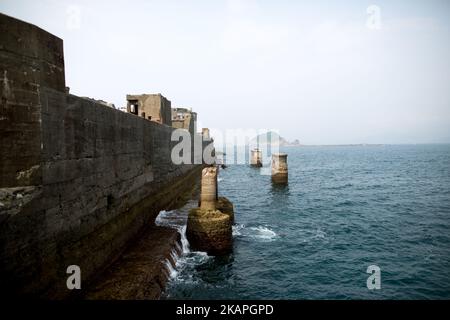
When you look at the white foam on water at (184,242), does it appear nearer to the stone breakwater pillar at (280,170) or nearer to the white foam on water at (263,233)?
the white foam on water at (263,233)

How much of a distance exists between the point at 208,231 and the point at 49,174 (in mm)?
7752

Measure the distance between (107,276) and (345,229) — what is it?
15.4m

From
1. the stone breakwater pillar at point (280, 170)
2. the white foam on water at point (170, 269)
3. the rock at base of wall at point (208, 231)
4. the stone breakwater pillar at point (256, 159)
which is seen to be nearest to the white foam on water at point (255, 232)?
the rock at base of wall at point (208, 231)

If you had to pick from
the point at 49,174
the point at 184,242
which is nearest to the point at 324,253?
the point at 184,242

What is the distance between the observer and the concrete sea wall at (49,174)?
5.81 meters

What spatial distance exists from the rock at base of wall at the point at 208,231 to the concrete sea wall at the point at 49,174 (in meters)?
3.15

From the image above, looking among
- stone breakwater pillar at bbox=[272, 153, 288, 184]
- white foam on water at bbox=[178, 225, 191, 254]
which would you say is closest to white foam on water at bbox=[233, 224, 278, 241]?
white foam on water at bbox=[178, 225, 191, 254]

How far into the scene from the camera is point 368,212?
75.8 feet

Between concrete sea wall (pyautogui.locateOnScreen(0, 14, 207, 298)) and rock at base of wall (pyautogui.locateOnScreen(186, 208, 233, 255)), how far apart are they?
315 centimetres

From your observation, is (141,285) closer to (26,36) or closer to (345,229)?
(26,36)

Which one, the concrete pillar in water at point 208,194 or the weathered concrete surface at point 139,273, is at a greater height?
the concrete pillar in water at point 208,194

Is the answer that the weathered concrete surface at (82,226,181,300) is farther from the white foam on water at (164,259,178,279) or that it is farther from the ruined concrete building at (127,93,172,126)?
the ruined concrete building at (127,93,172,126)
